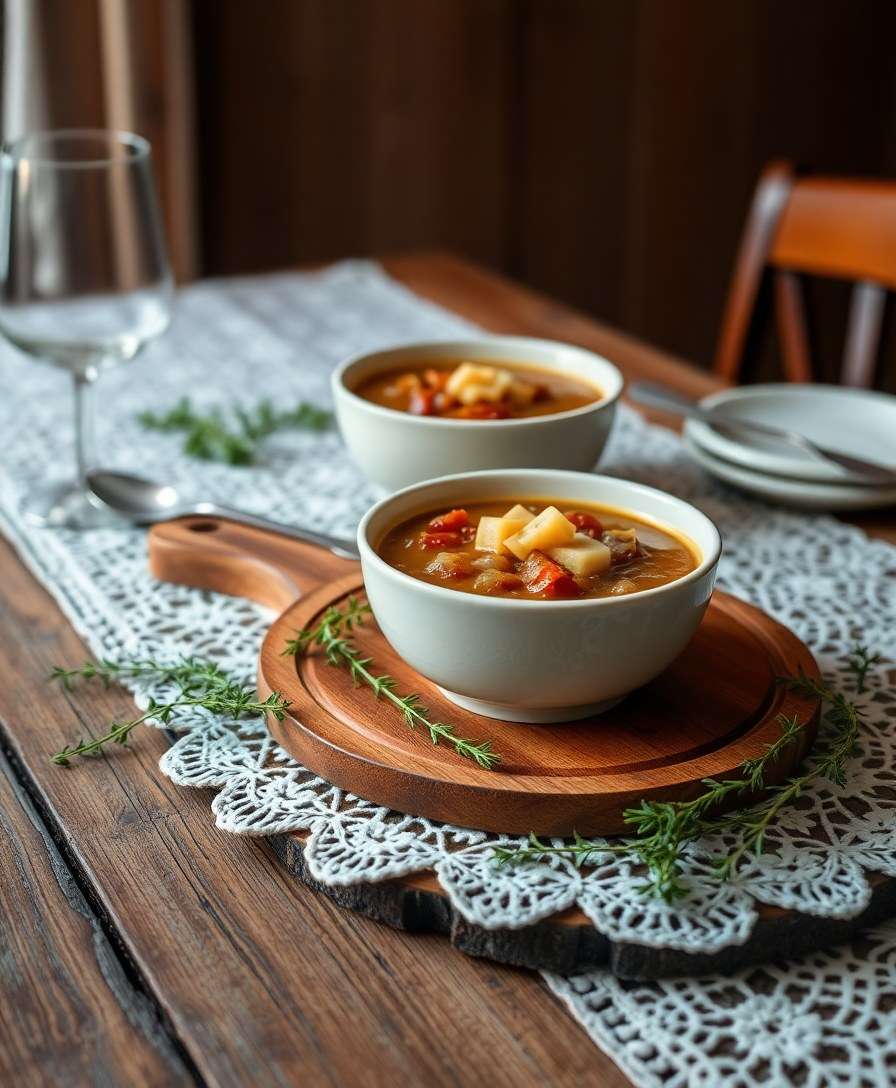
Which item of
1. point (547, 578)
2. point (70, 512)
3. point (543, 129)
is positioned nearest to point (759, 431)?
point (547, 578)

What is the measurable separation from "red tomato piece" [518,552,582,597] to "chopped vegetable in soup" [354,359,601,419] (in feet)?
1.25

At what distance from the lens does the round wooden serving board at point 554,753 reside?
747 millimetres

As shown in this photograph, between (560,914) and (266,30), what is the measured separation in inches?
108

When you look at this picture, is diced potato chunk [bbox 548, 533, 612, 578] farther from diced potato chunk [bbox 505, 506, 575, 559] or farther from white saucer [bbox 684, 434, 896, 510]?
white saucer [bbox 684, 434, 896, 510]

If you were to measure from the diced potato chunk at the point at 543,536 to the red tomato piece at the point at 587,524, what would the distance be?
0.15ft

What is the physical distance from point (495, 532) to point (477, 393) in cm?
37

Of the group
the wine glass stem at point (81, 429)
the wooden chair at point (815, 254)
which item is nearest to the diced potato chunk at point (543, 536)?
the wine glass stem at point (81, 429)

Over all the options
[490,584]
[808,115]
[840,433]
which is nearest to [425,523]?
[490,584]

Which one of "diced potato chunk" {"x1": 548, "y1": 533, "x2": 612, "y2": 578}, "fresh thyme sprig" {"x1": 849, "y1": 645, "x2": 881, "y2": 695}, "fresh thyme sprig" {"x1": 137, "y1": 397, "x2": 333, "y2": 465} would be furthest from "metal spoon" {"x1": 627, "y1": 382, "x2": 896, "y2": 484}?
"diced potato chunk" {"x1": 548, "y1": 533, "x2": 612, "y2": 578}

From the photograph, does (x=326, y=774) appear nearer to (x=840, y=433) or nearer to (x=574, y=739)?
(x=574, y=739)

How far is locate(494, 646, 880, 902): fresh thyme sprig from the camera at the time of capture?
78 cm

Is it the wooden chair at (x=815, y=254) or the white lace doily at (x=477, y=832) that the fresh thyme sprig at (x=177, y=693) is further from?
the wooden chair at (x=815, y=254)

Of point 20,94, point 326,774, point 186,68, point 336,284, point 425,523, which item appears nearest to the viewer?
point 326,774

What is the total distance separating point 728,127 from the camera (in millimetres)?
3795
